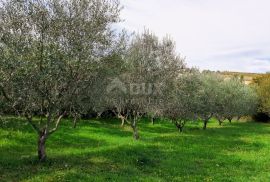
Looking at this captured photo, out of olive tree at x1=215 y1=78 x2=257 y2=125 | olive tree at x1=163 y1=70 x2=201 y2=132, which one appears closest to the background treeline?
olive tree at x1=163 y1=70 x2=201 y2=132

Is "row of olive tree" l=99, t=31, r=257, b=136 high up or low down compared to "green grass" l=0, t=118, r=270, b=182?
up

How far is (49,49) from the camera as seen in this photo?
775 inches

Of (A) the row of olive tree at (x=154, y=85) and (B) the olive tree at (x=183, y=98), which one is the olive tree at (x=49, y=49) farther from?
(B) the olive tree at (x=183, y=98)

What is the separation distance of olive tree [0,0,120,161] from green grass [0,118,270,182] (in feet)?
8.37

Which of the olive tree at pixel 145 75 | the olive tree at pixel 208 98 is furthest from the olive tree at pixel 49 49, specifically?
the olive tree at pixel 208 98

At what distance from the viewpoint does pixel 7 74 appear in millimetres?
18172

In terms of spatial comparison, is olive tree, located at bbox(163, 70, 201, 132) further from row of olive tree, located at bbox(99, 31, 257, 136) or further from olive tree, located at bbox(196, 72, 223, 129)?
olive tree, located at bbox(196, 72, 223, 129)

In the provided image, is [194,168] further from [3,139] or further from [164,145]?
[3,139]

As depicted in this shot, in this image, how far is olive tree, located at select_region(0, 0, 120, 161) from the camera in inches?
744

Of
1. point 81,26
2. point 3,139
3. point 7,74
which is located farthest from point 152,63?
point 7,74

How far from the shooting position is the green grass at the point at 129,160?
1916 centimetres

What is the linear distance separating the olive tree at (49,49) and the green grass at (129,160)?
2.55 meters

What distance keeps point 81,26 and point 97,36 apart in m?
1.08

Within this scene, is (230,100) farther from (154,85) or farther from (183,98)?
(154,85)
